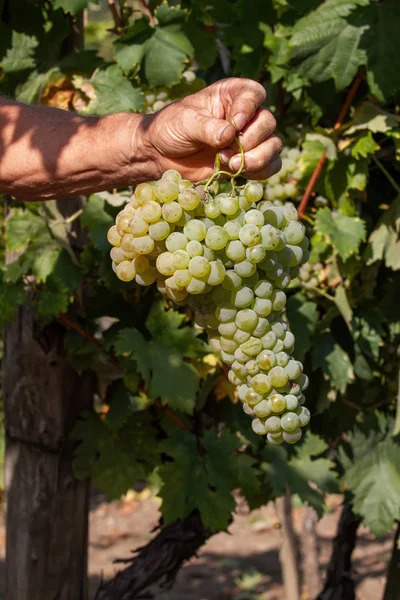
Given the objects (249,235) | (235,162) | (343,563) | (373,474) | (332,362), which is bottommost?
(343,563)

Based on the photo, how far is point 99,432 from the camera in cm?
255

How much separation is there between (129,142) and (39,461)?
4.38 feet

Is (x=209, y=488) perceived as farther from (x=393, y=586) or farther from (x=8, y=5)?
(x=8, y=5)

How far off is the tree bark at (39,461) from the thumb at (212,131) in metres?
1.28

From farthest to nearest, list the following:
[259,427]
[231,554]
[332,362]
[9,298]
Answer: [231,554] → [332,362] → [9,298] → [259,427]

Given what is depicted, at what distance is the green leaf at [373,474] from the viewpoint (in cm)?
267

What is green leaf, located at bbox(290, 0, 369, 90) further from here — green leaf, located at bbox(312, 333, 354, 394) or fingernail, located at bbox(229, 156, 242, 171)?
fingernail, located at bbox(229, 156, 242, 171)

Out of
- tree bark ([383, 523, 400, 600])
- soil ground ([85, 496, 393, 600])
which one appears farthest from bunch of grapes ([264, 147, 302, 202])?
soil ground ([85, 496, 393, 600])

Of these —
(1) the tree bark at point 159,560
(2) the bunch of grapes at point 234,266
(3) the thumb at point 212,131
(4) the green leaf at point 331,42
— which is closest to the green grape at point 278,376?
(2) the bunch of grapes at point 234,266

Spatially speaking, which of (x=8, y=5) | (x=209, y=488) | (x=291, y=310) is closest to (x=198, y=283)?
(x=291, y=310)

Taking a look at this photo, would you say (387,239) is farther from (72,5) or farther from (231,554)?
(231,554)

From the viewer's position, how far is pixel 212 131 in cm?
133

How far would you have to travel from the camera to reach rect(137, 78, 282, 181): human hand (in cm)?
134

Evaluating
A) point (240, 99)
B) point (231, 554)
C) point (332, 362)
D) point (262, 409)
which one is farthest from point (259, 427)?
point (231, 554)
